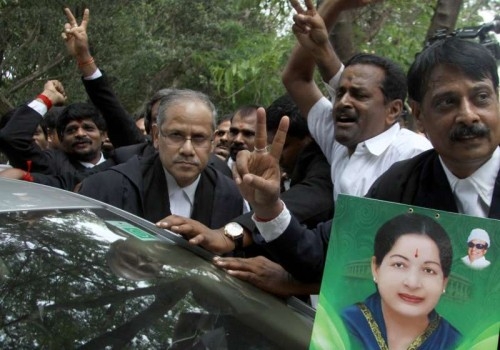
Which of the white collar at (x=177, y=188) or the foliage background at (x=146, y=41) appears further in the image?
the foliage background at (x=146, y=41)

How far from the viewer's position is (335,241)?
62.8 inches

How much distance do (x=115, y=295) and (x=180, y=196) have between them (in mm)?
1114

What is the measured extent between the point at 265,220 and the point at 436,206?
1.65 feet

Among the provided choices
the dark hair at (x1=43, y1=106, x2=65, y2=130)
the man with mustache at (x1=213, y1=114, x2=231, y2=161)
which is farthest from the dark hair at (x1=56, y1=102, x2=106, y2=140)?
the man with mustache at (x1=213, y1=114, x2=231, y2=161)

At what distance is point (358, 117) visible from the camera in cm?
277

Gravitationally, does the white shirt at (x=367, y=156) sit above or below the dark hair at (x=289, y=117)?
below

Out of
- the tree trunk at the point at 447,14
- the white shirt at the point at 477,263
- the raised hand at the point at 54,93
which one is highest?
the tree trunk at the point at 447,14

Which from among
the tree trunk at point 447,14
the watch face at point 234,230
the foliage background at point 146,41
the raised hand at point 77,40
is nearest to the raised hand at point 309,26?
the watch face at point 234,230

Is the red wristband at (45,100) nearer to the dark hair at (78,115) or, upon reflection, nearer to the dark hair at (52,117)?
the dark hair at (78,115)

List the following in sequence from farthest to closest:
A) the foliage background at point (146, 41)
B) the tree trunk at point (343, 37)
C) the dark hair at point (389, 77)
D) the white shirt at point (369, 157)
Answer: the foliage background at point (146, 41) → the tree trunk at point (343, 37) → the dark hair at point (389, 77) → the white shirt at point (369, 157)

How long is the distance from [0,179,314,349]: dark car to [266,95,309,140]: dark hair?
104 cm

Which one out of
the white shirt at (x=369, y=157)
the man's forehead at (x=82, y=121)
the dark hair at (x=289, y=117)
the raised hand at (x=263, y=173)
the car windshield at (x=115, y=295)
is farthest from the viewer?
the man's forehead at (x=82, y=121)

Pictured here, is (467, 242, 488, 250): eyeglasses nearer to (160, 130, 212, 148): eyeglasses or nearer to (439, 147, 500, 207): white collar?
(439, 147, 500, 207): white collar

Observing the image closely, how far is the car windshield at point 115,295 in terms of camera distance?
5.28ft
